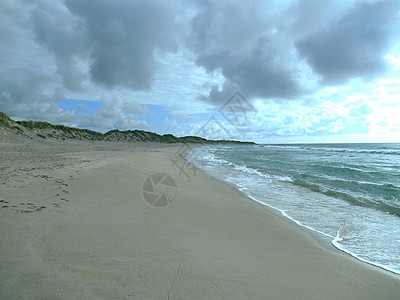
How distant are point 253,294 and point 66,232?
9.23ft

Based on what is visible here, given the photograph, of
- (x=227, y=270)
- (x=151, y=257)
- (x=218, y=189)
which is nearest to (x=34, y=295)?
(x=151, y=257)

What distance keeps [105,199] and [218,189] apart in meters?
4.52

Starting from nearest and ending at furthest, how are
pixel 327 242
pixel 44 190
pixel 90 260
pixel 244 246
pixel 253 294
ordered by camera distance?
1. pixel 253 294
2. pixel 90 260
3. pixel 244 246
4. pixel 327 242
5. pixel 44 190

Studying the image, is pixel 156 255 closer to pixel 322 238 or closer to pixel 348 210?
pixel 322 238

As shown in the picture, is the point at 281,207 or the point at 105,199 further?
the point at 281,207

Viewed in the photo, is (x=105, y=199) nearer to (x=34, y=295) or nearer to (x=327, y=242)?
(x=34, y=295)

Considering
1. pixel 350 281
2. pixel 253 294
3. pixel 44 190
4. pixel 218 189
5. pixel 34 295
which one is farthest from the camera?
pixel 218 189

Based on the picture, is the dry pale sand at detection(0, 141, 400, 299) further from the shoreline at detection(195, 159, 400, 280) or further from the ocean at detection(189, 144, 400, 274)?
the ocean at detection(189, 144, 400, 274)

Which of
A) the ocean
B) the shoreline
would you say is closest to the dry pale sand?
the shoreline

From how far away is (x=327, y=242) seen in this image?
4.34 metres

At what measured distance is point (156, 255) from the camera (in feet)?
9.95

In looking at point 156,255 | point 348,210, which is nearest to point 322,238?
point 348,210

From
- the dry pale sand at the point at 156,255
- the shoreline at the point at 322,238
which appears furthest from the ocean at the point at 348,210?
the dry pale sand at the point at 156,255

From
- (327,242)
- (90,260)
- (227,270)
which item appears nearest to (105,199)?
(90,260)
